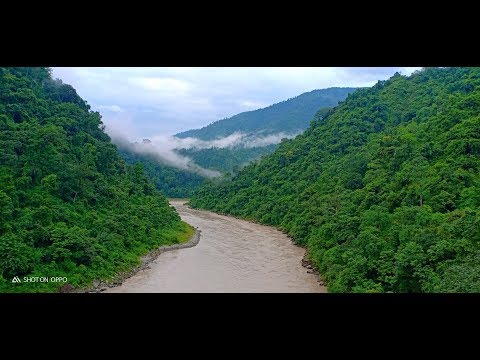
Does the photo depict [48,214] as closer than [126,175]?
Yes

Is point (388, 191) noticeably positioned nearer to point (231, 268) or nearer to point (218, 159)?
point (231, 268)

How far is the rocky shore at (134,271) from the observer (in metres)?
12.4

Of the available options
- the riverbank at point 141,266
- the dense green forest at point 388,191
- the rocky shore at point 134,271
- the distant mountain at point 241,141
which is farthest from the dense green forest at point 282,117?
the rocky shore at point 134,271

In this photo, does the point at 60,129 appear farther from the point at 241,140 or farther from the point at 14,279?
the point at 241,140

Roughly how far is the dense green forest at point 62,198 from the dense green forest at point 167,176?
22919 mm

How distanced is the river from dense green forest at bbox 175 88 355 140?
196 ft

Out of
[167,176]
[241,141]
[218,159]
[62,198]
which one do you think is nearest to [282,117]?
[241,141]

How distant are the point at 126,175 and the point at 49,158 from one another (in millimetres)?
7175

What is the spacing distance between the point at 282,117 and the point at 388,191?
72.0 m

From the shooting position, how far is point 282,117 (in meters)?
86.6

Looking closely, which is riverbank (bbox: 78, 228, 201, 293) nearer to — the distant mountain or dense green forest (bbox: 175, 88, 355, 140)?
the distant mountain
